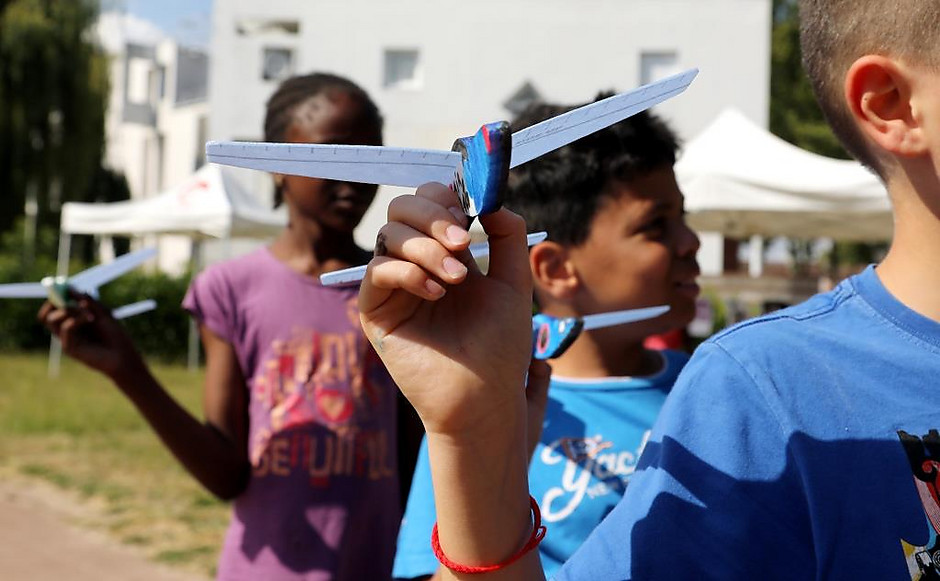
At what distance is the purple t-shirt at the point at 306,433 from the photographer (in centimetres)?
211

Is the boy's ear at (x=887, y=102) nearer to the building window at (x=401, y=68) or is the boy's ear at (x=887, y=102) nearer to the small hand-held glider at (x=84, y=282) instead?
the small hand-held glider at (x=84, y=282)

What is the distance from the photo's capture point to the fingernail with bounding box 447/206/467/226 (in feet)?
2.70

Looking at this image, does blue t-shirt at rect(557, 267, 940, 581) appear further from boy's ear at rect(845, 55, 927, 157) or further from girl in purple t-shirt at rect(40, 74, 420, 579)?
girl in purple t-shirt at rect(40, 74, 420, 579)

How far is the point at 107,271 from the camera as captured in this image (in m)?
1.98

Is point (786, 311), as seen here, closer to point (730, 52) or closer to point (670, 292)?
point (670, 292)

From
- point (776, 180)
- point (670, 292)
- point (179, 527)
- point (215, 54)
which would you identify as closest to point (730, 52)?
point (215, 54)

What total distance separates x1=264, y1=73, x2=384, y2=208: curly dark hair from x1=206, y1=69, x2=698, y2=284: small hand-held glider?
152 centimetres

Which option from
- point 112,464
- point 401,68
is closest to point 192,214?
point 112,464

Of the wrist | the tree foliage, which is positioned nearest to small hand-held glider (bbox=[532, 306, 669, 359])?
the wrist

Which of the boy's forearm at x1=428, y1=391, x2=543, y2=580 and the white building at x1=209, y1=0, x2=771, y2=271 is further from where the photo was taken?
the white building at x1=209, y1=0, x2=771, y2=271

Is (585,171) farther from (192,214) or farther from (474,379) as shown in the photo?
(192,214)

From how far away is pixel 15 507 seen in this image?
7066mm

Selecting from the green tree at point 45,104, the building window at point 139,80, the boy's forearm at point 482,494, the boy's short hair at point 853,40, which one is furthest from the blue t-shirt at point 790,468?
the building window at point 139,80

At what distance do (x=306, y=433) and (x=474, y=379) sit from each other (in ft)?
4.33
